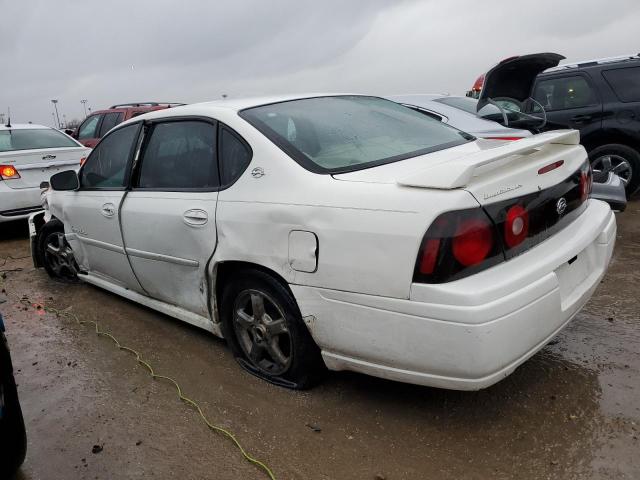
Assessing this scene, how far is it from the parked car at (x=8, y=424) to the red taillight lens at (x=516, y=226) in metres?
1.99

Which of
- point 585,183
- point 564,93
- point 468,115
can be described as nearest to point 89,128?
point 468,115

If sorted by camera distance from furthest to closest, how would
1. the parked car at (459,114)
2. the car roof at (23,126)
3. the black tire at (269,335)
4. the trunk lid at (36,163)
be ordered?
the car roof at (23,126) < the trunk lid at (36,163) < the parked car at (459,114) < the black tire at (269,335)

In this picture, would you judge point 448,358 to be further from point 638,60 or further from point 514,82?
point 638,60

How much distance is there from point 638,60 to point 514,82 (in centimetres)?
196

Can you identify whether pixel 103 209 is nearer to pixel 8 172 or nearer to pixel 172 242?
pixel 172 242

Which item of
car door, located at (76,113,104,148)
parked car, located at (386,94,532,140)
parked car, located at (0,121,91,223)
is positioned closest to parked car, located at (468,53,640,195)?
parked car, located at (386,94,532,140)

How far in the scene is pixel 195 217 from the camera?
2801mm

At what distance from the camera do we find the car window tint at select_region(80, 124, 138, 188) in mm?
3537

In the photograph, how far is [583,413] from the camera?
2.38 m

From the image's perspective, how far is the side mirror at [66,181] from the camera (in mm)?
3936

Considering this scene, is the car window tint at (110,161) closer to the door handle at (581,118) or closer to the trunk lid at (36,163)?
the trunk lid at (36,163)

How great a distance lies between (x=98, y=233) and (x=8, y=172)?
3523mm

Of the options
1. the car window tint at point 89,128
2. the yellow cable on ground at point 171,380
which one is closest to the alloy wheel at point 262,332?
the yellow cable on ground at point 171,380

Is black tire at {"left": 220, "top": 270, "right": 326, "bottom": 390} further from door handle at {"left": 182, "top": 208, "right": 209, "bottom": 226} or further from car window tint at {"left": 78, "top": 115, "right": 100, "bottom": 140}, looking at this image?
car window tint at {"left": 78, "top": 115, "right": 100, "bottom": 140}
